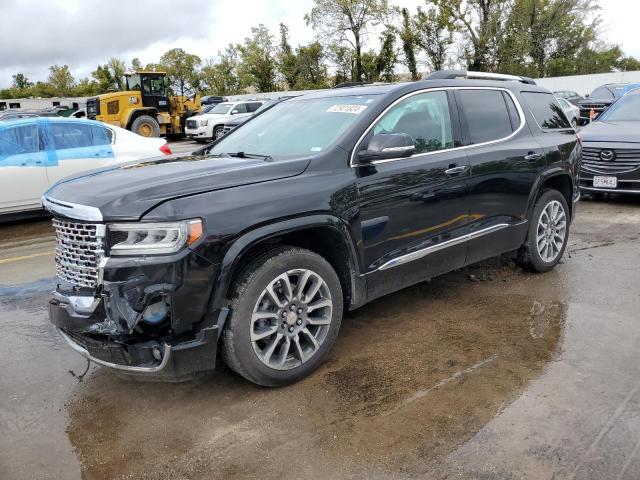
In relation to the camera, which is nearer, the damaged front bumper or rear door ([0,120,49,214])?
the damaged front bumper

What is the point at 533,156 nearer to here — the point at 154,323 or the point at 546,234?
the point at 546,234

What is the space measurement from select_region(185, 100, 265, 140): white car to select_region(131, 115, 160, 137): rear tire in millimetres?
1349

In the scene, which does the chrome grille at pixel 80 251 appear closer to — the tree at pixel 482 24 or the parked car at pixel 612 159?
the parked car at pixel 612 159

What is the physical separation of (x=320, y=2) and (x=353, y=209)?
52.9m

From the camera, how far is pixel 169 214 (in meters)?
2.94

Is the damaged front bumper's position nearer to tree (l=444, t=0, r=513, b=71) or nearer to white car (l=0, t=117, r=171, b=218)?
white car (l=0, t=117, r=171, b=218)

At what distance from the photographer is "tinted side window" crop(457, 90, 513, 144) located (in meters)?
4.57

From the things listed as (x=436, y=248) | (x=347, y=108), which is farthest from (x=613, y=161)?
(x=347, y=108)

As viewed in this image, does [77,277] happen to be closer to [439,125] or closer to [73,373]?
[73,373]

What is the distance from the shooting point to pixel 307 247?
11.8ft

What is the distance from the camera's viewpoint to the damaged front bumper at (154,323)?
9.55 feet

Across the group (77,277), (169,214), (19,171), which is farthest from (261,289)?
(19,171)

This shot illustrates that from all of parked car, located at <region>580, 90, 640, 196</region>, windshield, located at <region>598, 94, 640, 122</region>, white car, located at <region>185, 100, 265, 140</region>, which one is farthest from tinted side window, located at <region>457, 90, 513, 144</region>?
white car, located at <region>185, 100, 265, 140</region>

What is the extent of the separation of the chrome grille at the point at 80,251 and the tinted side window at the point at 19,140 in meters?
5.85
